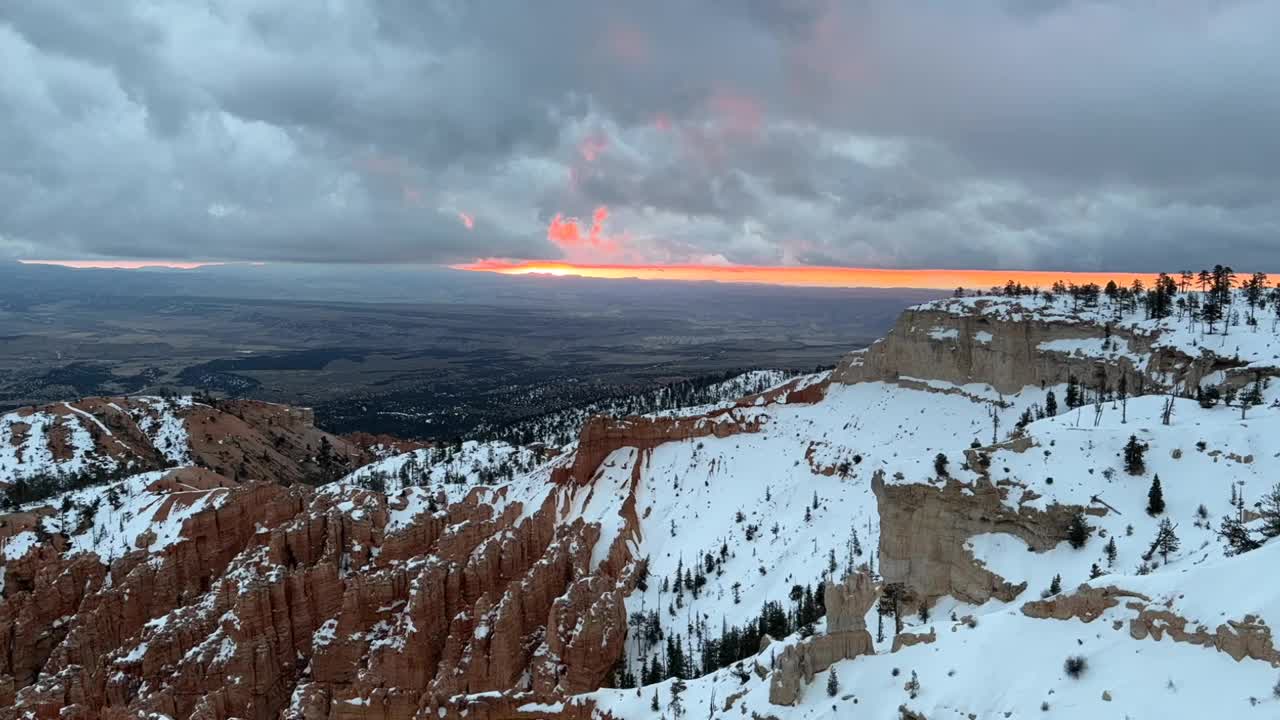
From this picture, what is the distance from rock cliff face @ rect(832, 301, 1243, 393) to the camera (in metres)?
71.4

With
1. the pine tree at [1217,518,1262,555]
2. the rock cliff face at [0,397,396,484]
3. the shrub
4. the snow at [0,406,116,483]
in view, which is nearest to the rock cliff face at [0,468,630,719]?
the shrub

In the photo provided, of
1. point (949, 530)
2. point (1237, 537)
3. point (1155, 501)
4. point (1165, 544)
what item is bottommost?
point (949, 530)

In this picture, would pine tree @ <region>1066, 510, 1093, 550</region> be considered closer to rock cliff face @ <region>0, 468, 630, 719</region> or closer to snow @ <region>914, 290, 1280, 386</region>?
rock cliff face @ <region>0, 468, 630, 719</region>

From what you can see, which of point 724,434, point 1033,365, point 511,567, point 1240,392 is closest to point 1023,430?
point 1240,392

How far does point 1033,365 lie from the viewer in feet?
281

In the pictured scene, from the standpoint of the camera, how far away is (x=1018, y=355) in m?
86.9

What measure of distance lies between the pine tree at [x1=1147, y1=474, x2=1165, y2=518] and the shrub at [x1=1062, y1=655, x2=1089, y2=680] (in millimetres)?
17001

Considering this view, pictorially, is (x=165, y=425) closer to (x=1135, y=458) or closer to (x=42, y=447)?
(x=42, y=447)

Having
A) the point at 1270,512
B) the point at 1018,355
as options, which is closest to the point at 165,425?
the point at 1018,355

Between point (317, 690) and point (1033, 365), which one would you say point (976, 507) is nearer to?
point (317, 690)

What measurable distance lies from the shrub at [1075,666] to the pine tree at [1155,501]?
1700cm

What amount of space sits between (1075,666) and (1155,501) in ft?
57.6

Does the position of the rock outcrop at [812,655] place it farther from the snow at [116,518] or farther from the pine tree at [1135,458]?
the snow at [116,518]

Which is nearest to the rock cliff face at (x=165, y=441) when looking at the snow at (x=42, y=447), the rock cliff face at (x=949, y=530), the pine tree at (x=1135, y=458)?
the snow at (x=42, y=447)
